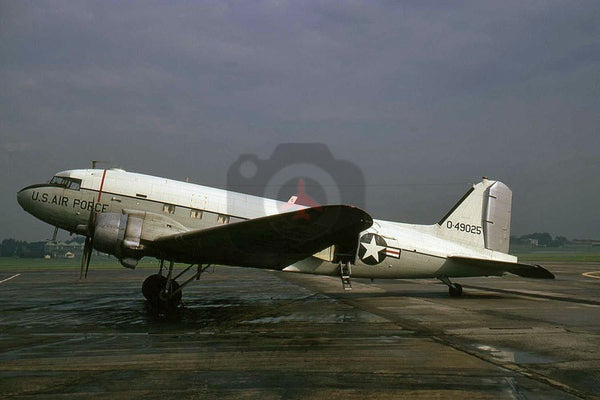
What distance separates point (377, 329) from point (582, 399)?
5064 millimetres

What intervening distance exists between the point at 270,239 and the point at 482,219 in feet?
Result: 30.5

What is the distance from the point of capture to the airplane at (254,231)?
36.4 ft

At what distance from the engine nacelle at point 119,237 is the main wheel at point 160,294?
4.09 feet

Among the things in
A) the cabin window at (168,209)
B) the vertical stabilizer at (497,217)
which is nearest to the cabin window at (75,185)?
the cabin window at (168,209)

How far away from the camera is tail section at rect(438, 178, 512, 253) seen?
1638cm

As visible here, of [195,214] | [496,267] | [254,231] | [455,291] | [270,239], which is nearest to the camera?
[254,231]

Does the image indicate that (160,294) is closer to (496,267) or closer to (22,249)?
(496,267)

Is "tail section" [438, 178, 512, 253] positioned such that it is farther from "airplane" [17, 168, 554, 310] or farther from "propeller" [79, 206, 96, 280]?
"propeller" [79, 206, 96, 280]

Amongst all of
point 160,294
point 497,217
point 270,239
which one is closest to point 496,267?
point 497,217

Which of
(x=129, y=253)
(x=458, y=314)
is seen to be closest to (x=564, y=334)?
(x=458, y=314)

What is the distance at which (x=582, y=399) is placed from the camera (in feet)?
16.7

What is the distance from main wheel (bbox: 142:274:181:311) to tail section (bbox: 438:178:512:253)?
9.60m

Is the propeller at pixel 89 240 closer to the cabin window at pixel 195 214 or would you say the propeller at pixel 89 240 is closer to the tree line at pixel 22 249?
the cabin window at pixel 195 214

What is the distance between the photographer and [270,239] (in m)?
11.2
